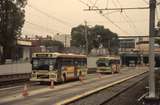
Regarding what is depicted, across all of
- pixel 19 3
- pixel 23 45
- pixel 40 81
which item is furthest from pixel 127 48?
pixel 40 81

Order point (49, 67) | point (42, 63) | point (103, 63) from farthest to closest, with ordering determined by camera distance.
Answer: point (103, 63), point (42, 63), point (49, 67)

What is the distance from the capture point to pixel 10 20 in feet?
163

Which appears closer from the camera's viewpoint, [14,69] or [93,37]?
[14,69]

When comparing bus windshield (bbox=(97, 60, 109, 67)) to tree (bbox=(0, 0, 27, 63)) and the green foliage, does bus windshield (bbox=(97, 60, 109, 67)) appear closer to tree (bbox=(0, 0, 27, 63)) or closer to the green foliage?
tree (bbox=(0, 0, 27, 63))

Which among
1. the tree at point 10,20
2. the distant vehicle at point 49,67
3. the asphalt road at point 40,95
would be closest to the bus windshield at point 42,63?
the distant vehicle at point 49,67

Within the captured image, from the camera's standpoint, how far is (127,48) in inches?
6890

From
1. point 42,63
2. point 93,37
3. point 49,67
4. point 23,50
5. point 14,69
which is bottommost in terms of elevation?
point 14,69

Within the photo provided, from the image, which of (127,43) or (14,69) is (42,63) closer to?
(14,69)

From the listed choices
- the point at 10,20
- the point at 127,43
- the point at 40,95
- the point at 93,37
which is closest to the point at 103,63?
the point at 10,20

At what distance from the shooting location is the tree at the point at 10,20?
49.2 m

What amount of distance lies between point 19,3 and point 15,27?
118 inches

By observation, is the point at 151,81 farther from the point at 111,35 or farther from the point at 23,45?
the point at 111,35

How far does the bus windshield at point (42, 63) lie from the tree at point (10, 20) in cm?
1288

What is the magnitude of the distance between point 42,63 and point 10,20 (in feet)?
46.0
